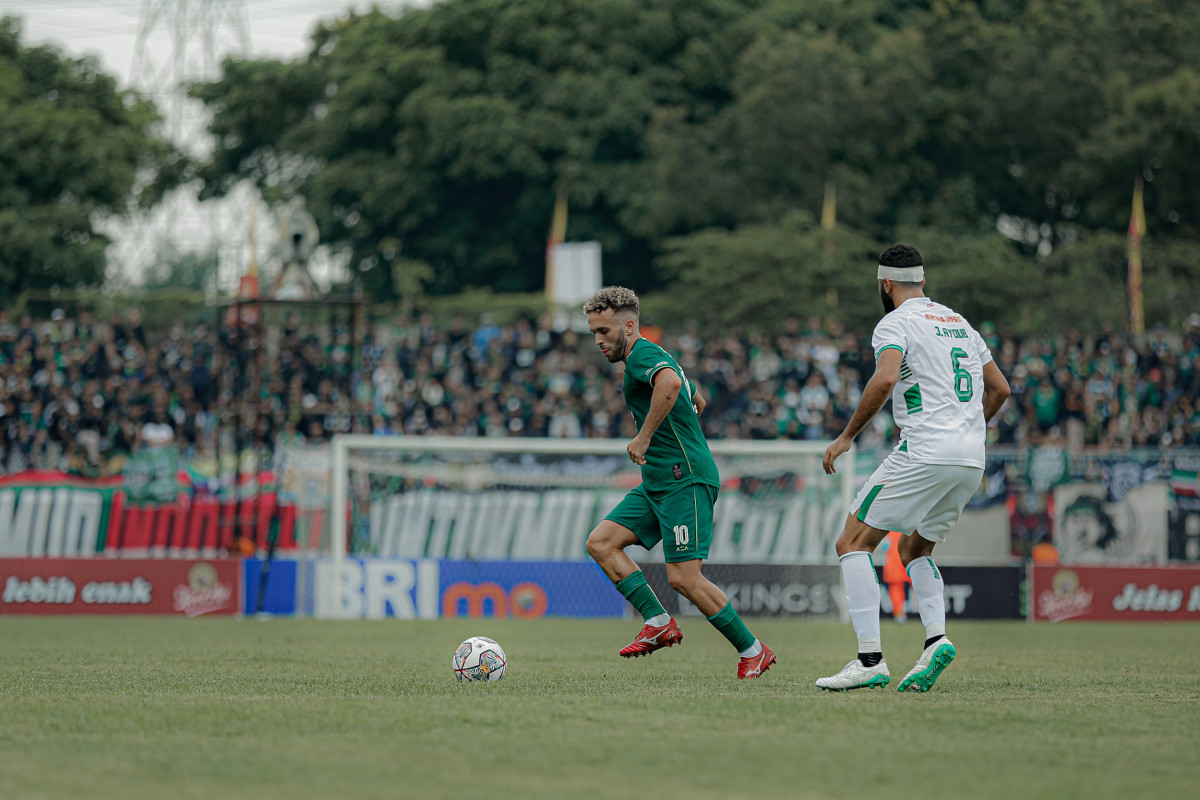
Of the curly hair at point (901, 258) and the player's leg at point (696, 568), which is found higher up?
the curly hair at point (901, 258)

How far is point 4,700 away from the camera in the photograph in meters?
7.54

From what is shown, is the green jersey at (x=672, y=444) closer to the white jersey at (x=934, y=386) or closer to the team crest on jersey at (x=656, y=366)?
the team crest on jersey at (x=656, y=366)

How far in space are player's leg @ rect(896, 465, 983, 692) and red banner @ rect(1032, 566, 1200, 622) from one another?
1119 centimetres

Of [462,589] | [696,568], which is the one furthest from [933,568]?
[462,589]

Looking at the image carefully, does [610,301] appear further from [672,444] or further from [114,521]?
[114,521]

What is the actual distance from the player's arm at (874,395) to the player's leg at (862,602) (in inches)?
19.6

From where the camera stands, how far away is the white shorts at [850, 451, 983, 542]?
800 centimetres

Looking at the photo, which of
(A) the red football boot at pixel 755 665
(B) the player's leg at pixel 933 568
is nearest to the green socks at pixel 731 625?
(A) the red football boot at pixel 755 665

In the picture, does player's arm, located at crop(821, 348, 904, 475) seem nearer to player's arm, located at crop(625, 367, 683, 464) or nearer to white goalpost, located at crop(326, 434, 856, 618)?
player's arm, located at crop(625, 367, 683, 464)

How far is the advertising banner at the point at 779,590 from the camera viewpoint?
18297 millimetres

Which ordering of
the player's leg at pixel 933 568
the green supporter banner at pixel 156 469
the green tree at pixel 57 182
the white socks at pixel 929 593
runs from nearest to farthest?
the player's leg at pixel 933 568 → the white socks at pixel 929 593 → the green supporter banner at pixel 156 469 → the green tree at pixel 57 182

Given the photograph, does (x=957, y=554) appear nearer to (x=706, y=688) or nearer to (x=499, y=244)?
(x=706, y=688)

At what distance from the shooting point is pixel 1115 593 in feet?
62.4

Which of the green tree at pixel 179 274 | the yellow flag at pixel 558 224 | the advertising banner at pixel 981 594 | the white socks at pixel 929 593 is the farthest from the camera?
the green tree at pixel 179 274
